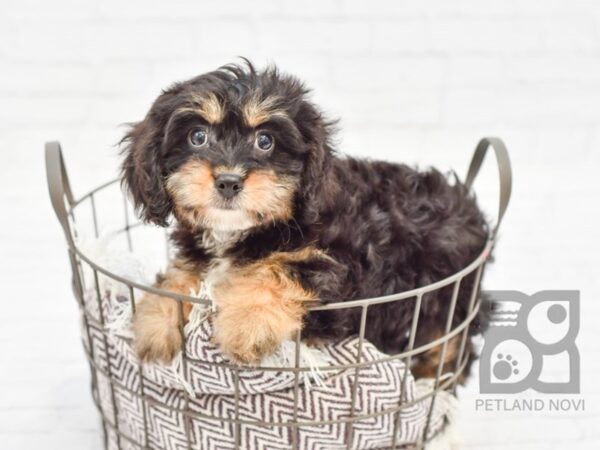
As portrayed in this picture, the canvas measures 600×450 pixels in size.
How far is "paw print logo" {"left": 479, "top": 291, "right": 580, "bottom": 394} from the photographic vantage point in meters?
2.61

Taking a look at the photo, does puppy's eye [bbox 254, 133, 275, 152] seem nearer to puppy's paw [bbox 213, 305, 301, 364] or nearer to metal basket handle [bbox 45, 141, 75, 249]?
puppy's paw [bbox 213, 305, 301, 364]

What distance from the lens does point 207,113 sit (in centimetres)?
189

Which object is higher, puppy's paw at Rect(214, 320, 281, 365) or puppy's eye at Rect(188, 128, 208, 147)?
puppy's eye at Rect(188, 128, 208, 147)

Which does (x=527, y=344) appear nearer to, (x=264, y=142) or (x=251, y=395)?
(x=251, y=395)

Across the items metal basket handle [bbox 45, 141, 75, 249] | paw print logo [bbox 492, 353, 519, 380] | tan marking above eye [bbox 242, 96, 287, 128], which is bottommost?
paw print logo [bbox 492, 353, 519, 380]

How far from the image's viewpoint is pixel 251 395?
2021 mm

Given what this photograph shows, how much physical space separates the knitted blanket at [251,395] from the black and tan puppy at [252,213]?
0.23 feet

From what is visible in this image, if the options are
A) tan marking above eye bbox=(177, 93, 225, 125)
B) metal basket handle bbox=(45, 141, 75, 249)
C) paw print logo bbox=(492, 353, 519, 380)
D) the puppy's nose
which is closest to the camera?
the puppy's nose

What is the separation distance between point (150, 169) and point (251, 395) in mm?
649

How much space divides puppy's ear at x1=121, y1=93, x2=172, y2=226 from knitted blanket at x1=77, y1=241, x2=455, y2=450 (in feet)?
0.93

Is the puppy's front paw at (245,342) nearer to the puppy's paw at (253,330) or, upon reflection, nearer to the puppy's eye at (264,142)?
the puppy's paw at (253,330)

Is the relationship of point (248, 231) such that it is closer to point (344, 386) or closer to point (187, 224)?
point (187, 224)

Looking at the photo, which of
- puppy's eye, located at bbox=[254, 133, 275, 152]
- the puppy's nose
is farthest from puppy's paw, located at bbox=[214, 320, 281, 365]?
puppy's eye, located at bbox=[254, 133, 275, 152]

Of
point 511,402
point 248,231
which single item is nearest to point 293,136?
point 248,231
